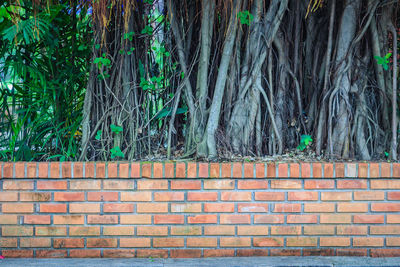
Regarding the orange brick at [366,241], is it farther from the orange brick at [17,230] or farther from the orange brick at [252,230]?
the orange brick at [17,230]

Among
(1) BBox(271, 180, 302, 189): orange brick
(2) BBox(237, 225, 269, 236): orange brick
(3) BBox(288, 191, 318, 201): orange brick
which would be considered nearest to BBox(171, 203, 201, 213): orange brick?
(2) BBox(237, 225, 269, 236): orange brick

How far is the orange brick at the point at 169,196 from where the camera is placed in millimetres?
3311

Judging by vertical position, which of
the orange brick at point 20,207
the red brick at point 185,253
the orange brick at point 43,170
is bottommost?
the red brick at point 185,253

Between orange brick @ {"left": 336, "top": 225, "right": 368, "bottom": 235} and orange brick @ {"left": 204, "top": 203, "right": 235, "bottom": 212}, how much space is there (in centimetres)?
84

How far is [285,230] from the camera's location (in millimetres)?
3336

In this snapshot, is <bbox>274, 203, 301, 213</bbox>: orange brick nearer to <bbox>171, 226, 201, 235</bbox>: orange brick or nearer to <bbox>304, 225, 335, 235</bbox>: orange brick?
<bbox>304, 225, 335, 235</bbox>: orange brick

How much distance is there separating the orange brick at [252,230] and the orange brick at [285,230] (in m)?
0.06

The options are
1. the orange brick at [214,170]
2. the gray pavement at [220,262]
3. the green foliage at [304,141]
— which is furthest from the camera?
the green foliage at [304,141]

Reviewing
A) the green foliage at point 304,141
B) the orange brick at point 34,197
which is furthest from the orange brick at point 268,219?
the orange brick at point 34,197

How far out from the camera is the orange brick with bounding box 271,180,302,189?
3307mm

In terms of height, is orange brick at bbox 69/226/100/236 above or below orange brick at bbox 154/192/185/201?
below

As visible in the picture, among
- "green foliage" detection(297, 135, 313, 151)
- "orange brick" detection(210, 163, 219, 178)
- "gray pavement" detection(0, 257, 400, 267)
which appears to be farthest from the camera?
"green foliage" detection(297, 135, 313, 151)

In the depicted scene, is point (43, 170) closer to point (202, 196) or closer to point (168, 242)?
point (168, 242)

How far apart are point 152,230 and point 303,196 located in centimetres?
118
